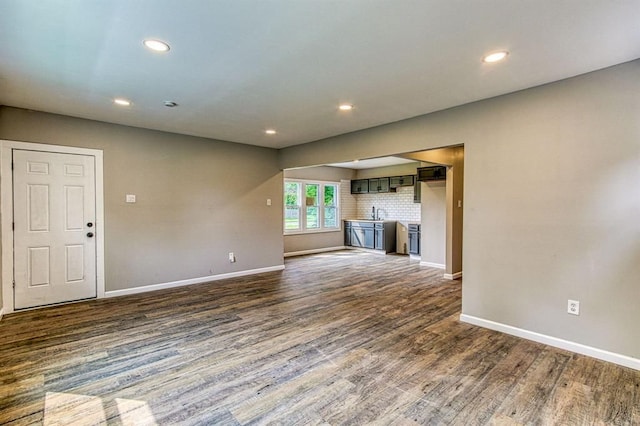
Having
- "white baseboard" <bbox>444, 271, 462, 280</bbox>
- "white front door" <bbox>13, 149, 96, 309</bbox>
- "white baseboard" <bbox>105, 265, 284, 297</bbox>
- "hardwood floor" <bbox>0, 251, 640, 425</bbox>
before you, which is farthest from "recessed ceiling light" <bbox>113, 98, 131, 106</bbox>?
"white baseboard" <bbox>444, 271, 462, 280</bbox>

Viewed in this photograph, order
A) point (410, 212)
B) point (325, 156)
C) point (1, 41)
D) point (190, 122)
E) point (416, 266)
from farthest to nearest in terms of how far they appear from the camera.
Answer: point (410, 212)
point (416, 266)
point (325, 156)
point (190, 122)
point (1, 41)

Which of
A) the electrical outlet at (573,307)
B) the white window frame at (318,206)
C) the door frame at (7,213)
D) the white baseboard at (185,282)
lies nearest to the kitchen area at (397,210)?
the white window frame at (318,206)

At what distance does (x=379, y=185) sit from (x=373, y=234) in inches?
56.9

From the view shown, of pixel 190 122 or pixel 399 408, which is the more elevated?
pixel 190 122

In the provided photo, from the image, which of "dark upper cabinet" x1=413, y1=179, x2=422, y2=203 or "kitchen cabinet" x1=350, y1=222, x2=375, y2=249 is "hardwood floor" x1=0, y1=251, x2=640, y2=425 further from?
"kitchen cabinet" x1=350, y1=222, x2=375, y2=249

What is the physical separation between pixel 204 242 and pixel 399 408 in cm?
431

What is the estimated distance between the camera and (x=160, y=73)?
2.81m

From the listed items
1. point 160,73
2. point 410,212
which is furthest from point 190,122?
point 410,212

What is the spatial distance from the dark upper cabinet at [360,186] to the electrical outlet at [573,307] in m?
6.86

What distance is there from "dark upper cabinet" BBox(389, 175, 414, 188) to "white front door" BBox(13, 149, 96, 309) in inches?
269

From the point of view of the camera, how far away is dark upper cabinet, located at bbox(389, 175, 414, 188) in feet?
27.8

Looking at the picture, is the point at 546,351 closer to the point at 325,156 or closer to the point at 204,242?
the point at 325,156

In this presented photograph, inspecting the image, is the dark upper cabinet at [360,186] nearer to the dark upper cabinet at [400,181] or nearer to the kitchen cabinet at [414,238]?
Result: the dark upper cabinet at [400,181]

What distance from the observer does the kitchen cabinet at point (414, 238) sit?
7871 mm
